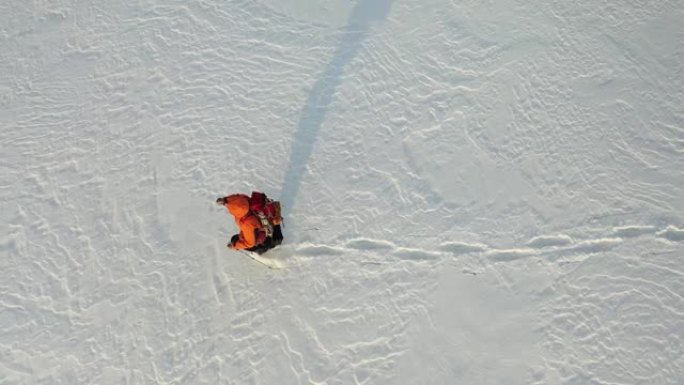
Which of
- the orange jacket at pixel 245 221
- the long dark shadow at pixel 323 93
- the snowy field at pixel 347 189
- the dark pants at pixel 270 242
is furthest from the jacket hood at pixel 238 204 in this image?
the long dark shadow at pixel 323 93

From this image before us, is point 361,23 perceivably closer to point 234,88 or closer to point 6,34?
point 234,88

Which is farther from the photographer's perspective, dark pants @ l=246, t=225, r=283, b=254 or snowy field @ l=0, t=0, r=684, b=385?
snowy field @ l=0, t=0, r=684, b=385

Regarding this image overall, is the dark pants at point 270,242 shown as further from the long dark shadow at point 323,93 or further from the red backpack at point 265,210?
the long dark shadow at point 323,93

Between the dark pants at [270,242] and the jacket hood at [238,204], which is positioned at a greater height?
the jacket hood at [238,204]

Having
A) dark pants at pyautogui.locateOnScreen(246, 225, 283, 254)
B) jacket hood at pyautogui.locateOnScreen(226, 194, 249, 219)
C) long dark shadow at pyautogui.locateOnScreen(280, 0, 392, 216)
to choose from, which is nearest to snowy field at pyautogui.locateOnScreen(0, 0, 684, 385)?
long dark shadow at pyautogui.locateOnScreen(280, 0, 392, 216)

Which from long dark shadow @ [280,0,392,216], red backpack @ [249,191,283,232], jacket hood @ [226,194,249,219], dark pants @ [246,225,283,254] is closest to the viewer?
jacket hood @ [226,194,249,219]

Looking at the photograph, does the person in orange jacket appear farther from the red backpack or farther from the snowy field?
the snowy field

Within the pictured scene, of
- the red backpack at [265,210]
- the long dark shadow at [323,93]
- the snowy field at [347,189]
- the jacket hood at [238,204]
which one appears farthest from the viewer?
the long dark shadow at [323,93]

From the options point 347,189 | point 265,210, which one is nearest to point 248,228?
point 265,210
